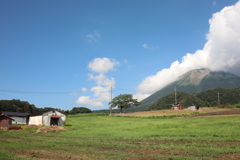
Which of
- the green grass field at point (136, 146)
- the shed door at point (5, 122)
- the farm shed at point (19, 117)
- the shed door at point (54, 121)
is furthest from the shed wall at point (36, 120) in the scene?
the green grass field at point (136, 146)

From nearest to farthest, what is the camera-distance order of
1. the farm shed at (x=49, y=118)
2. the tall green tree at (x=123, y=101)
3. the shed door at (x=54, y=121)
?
the farm shed at (x=49, y=118) < the shed door at (x=54, y=121) < the tall green tree at (x=123, y=101)

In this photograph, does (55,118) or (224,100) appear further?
(224,100)

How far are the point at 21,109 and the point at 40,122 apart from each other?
87.7m

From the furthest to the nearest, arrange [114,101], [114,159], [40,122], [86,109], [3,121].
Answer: [86,109] < [114,101] < [40,122] < [3,121] < [114,159]

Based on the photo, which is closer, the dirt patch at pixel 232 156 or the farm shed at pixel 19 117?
the dirt patch at pixel 232 156

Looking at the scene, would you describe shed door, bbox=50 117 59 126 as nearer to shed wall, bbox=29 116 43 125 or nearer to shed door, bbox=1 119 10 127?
shed wall, bbox=29 116 43 125

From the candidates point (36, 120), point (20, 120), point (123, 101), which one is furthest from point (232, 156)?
point (123, 101)

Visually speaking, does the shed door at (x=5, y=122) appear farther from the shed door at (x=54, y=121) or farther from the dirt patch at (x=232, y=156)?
the dirt patch at (x=232, y=156)

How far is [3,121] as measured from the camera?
67.0 m

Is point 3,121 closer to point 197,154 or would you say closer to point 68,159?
point 68,159

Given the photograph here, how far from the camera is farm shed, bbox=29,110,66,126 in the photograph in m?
71.8

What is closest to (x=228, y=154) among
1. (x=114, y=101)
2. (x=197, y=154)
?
(x=197, y=154)

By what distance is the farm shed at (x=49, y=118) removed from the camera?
2827 inches

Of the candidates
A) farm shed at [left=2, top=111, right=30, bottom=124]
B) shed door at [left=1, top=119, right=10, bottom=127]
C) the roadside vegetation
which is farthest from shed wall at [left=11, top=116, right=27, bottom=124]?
the roadside vegetation
